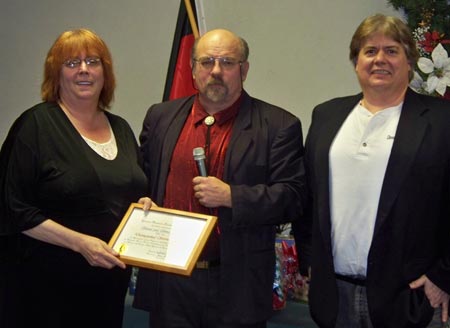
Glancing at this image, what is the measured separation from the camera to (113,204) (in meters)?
2.34

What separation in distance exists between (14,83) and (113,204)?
306cm

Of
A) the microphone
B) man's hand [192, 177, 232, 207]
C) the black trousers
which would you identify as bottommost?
the black trousers

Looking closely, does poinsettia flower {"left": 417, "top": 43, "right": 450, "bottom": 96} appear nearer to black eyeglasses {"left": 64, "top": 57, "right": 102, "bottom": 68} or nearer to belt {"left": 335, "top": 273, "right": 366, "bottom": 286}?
belt {"left": 335, "top": 273, "right": 366, "bottom": 286}

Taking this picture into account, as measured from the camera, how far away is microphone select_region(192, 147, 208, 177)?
6.98ft

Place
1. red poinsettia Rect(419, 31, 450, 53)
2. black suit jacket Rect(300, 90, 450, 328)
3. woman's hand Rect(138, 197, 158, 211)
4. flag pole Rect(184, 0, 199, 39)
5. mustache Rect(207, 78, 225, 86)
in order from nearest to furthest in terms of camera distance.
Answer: black suit jacket Rect(300, 90, 450, 328) → woman's hand Rect(138, 197, 158, 211) → mustache Rect(207, 78, 225, 86) → red poinsettia Rect(419, 31, 450, 53) → flag pole Rect(184, 0, 199, 39)

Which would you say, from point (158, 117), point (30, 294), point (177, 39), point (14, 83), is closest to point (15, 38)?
point (14, 83)

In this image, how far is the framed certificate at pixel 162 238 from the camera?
207 cm

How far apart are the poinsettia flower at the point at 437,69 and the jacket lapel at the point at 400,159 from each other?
2.17 feet

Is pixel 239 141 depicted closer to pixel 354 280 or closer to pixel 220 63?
pixel 220 63

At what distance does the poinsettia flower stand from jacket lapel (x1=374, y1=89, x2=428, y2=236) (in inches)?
26.0

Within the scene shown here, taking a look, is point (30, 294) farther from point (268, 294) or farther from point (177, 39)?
point (177, 39)

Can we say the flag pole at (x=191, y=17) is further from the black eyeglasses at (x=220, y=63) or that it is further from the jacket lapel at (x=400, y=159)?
the jacket lapel at (x=400, y=159)

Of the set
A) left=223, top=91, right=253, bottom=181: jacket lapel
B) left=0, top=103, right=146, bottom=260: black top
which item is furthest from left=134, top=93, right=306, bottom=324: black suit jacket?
left=0, top=103, right=146, bottom=260: black top

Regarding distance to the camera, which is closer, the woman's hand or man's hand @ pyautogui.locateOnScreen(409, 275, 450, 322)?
man's hand @ pyautogui.locateOnScreen(409, 275, 450, 322)
